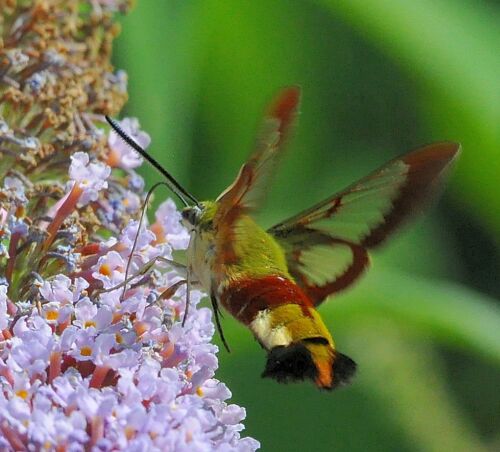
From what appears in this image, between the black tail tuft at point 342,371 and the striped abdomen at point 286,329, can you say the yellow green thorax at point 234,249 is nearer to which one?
the striped abdomen at point 286,329

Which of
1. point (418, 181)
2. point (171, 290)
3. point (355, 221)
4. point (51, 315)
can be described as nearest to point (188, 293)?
point (171, 290)

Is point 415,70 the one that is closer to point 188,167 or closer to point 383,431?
point 188,167

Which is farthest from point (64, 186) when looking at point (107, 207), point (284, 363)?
point (284, 363)

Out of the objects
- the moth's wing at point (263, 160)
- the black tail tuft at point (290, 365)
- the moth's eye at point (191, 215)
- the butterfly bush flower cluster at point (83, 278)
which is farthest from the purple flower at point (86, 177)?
the black tail tuft at point (290, 365)

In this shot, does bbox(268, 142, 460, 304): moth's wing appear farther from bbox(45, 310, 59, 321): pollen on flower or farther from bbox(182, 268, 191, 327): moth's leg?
bbox(45, 310, 59, 321): pollen on flower

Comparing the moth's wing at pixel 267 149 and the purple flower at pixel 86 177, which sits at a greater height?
the moth's wing at pixel 267 149

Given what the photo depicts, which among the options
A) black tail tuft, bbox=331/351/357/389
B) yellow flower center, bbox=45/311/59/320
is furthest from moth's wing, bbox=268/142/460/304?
yellow flower center, bbox=45/311/59/320

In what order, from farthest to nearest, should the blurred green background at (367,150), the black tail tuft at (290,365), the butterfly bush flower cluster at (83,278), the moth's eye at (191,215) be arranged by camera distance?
the blurred green background at (367,150)
the moth's eye at (191,215)
the black tail tuft at (290,365)
the butterfly bush flower cluster at (83,278)
